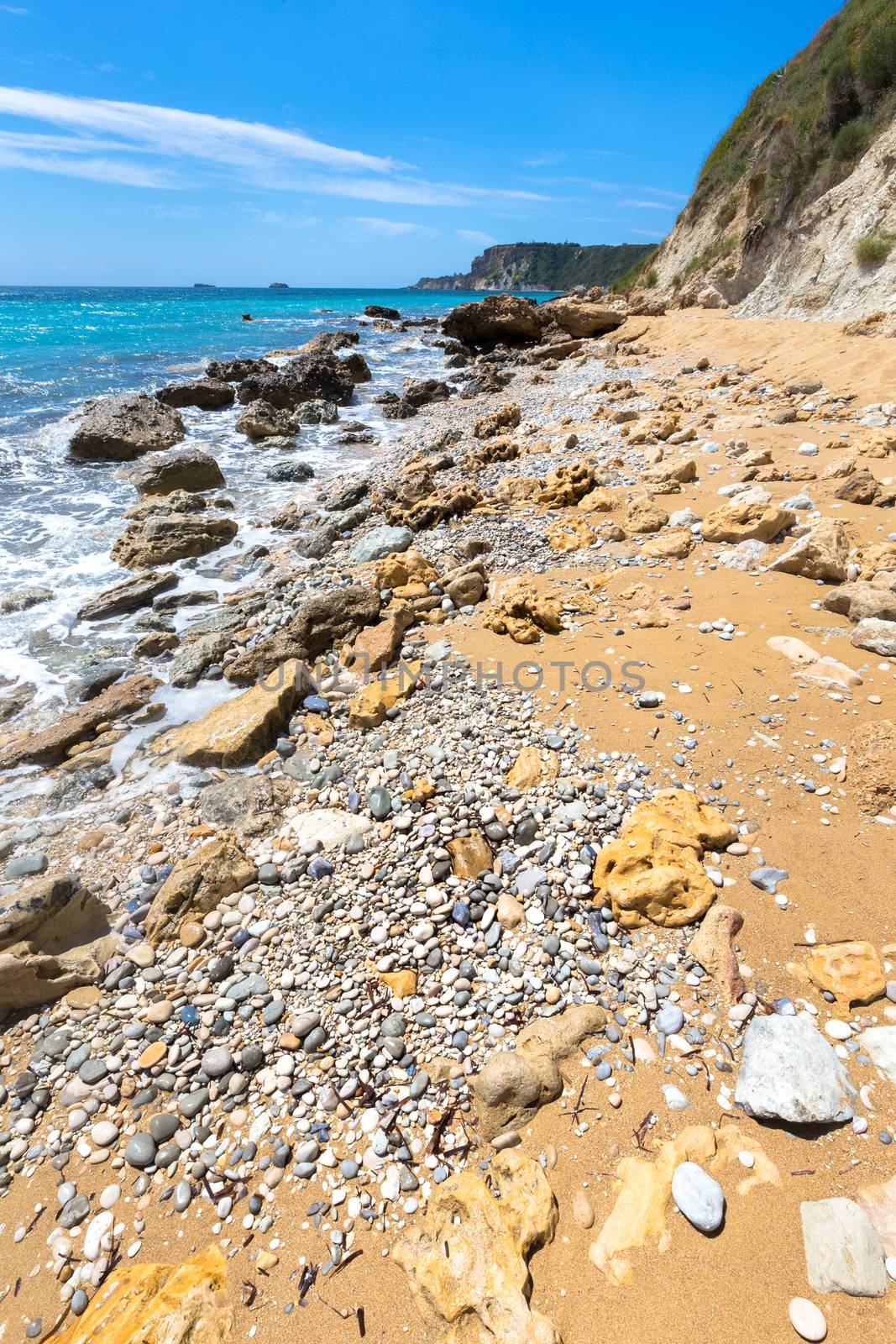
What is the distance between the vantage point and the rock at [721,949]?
2.86m

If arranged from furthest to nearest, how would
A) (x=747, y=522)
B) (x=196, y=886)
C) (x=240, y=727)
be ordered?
1. (x=747, y=522)
2. (x=240, y=727)
3. (x=196, y=886)

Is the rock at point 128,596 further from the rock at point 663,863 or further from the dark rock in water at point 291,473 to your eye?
the rock at point 663,863

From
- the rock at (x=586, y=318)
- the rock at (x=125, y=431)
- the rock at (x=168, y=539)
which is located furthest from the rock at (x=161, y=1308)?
the rock at (x=586, y=318)

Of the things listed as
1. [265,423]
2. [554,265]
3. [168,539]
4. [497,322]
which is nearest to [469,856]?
[168,539]

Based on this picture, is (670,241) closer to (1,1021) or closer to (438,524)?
(438,524)

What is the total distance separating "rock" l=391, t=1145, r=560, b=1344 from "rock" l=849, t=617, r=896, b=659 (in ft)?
13.8

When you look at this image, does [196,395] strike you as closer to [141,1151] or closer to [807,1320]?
[141,1151]

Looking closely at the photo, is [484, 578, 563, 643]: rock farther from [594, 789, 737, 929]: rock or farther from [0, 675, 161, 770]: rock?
[0, 675, 161, 770]: rock

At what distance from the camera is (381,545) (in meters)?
8.38

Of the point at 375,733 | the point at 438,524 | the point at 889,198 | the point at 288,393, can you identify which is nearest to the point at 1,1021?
the point at 375,733

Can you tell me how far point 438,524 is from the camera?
8961mm

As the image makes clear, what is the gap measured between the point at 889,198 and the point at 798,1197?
20.4 m

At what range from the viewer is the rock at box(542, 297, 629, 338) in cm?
2725

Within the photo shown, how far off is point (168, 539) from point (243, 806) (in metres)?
6.87
